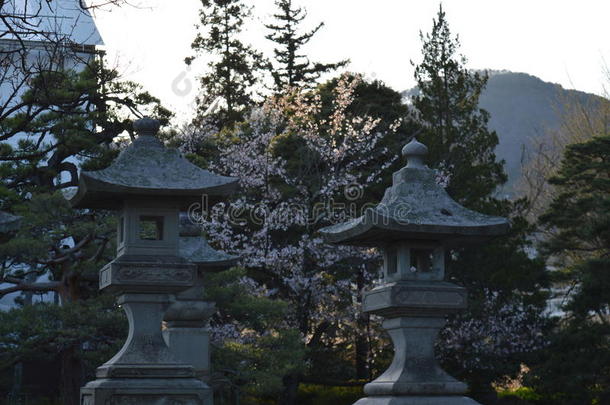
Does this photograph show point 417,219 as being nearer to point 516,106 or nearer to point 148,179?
point 148,179

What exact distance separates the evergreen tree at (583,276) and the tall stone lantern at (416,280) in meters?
10.3

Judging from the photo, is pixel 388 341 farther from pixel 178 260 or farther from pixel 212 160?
pixel 178 260

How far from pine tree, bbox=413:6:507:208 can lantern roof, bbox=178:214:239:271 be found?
11466mm

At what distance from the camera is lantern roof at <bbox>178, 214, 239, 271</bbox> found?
11.7 metres

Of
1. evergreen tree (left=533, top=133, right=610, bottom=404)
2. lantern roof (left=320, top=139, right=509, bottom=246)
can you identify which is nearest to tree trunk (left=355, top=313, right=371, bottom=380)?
evergreen tree (left=533, top=133, right=610, bottom=404)

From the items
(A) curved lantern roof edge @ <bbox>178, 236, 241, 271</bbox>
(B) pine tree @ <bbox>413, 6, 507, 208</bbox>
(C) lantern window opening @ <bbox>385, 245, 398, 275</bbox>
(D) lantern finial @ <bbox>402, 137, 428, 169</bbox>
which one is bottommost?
(C) lantern window opening @ <bbox>385, 245, 398, 275</bbox>

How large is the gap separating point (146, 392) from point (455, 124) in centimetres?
1705

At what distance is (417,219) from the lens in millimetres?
8906

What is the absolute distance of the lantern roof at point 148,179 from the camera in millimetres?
9133

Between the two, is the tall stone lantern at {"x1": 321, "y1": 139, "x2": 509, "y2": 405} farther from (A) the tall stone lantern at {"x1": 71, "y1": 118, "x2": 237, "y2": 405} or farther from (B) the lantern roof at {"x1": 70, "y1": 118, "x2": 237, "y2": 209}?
(A) the tall stone lantern at {"x1": 71, "y1": 118, "x2": 237, "y2": 405}

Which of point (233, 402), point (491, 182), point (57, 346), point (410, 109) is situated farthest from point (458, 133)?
point (57, 346)

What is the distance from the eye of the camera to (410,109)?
2733 centimetres

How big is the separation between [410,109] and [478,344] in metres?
8.78

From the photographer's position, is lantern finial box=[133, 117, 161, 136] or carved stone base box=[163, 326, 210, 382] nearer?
lantern finial box=[133, 117, 161, 136]
